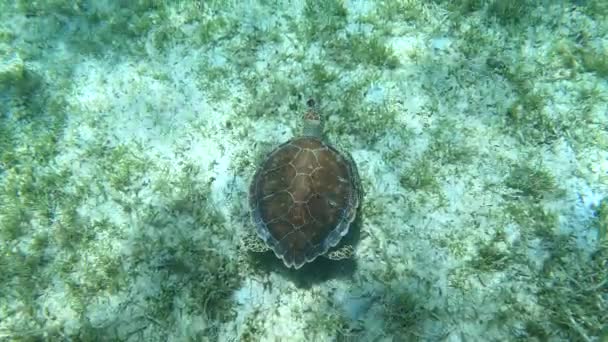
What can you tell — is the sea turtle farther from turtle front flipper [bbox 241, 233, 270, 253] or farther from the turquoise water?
the turquoise water

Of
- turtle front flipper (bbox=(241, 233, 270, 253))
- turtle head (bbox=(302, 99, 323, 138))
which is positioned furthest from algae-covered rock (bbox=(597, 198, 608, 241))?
turtle front flipper (bbox=(241, 233, 270, 253))

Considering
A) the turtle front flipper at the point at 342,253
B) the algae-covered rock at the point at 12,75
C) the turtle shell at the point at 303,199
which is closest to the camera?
the turtle shell at the point at 303,199

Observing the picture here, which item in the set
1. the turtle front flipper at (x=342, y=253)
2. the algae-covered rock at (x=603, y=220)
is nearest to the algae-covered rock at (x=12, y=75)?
the turtle front flipper at (x=342, y=253)

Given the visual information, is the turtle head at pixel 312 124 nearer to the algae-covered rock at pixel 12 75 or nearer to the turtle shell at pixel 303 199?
the turtle shell at pixel 303 199

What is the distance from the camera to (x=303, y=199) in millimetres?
3701

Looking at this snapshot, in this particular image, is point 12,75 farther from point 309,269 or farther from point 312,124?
point 309,269

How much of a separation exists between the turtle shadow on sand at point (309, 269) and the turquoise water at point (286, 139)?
18 mm

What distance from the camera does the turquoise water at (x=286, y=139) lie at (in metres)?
3.89

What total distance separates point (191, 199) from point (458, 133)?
12.3ft

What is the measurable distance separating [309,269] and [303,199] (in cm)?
92

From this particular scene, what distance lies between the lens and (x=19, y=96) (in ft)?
17.7

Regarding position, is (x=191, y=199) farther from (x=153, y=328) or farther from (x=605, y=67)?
(x=605, y=67)

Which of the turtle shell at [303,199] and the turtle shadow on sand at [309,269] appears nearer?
the turtle shell at [303,199]

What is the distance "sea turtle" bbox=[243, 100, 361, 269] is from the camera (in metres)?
3.63
